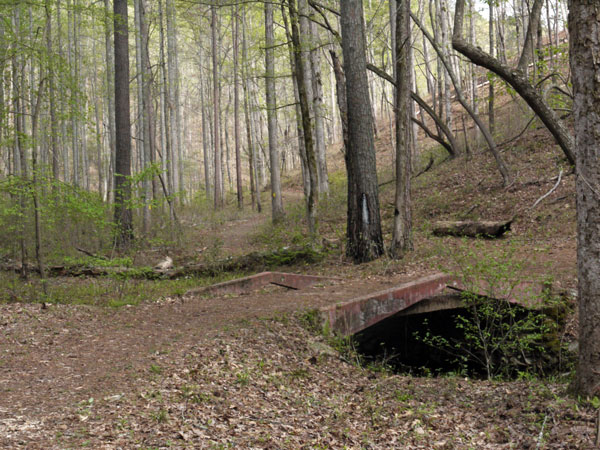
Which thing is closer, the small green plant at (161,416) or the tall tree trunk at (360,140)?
the small green plant at (161,416)

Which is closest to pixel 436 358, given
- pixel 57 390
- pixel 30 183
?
pixel 57 390

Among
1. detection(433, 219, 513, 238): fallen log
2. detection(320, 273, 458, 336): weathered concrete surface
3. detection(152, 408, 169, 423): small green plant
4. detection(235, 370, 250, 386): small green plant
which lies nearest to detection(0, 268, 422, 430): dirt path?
detection(320, 273, 458, 336): weathered concrete surface

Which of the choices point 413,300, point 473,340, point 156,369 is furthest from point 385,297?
point 156,369

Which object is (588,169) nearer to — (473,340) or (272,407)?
(272,407)

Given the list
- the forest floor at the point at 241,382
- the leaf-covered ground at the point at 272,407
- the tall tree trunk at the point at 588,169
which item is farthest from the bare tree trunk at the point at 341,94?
the tall tree trunk at the point at 588,169

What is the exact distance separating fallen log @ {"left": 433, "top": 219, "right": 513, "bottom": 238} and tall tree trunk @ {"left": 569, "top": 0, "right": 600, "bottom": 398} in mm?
7285

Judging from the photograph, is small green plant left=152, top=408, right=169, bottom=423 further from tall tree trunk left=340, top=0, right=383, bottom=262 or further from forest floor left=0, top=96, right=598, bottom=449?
tall tree trunk left=340, top=0, right=383, bottom=262

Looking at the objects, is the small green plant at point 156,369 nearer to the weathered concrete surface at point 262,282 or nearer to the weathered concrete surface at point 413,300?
the weathered concrete surface at point 413,300

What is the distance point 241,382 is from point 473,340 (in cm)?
469

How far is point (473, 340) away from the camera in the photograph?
8.15m

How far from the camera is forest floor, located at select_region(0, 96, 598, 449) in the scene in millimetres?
3920

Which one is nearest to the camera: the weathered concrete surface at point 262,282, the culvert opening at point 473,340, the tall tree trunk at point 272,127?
the culvert opening at point 473,340

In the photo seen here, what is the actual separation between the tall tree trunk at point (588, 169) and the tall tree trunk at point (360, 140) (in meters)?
5.88

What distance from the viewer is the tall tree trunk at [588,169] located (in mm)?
3750
